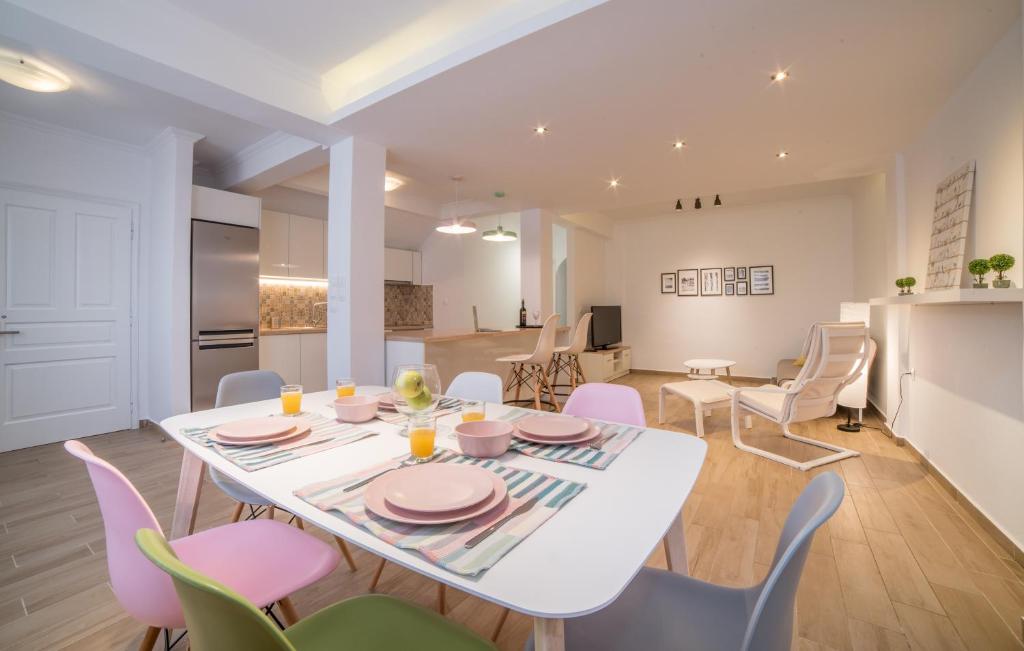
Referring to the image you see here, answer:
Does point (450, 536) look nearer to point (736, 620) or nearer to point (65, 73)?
point (736, 620)

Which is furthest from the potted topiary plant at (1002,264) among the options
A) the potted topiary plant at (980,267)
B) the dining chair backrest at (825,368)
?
the dining chair backrest at (825,368)

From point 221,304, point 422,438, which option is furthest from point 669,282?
point 422,438

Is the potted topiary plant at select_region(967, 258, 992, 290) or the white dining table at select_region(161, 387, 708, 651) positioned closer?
the white dining table at select_region(161, 387, 708, 651)

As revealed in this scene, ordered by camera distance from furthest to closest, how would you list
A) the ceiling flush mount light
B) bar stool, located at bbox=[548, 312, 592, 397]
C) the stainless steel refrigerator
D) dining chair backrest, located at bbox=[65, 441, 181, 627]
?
→ 1. bar stool, located at bbox=[548, 312, 592, 397]
2. the stainless steel refrigerator
3. the ceiling flush mount light
4. dining chair backrest, located at bbox=[65, 441, 181, 627]

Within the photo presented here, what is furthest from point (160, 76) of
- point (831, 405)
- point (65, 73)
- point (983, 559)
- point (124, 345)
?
point (831, 405)

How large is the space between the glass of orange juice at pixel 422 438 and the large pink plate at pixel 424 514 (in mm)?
190

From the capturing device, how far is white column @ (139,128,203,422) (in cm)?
364

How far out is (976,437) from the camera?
227cm

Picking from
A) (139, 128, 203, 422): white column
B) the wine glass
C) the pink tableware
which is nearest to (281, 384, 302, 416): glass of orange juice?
the wine glass

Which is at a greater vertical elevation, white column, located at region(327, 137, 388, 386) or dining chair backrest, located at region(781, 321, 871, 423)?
white column, located at region(327, 137, 388, 386)

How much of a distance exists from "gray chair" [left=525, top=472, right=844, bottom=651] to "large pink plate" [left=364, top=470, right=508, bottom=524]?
1.04ft

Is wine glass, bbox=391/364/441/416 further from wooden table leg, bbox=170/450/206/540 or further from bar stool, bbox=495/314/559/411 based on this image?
bar stool, bbox=495/314/559/411

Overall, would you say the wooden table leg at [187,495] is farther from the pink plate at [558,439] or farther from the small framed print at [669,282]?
the small framed print at [669,282]

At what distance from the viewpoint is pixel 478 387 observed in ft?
6.84
